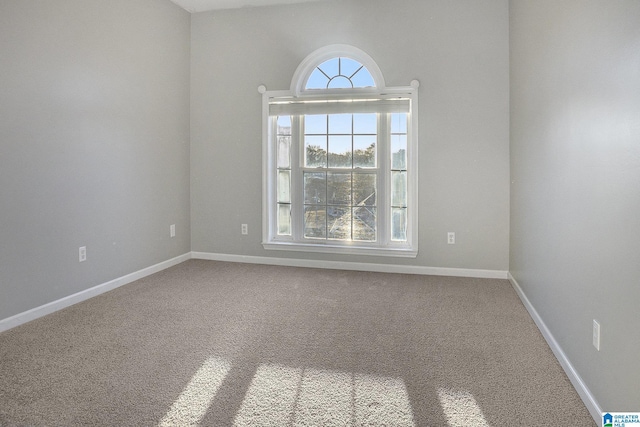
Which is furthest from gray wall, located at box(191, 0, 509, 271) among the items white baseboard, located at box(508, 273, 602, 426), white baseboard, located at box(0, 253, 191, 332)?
white baseboard, located at box(508, 273, 602, 426)

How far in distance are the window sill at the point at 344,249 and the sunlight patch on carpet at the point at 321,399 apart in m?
2.08

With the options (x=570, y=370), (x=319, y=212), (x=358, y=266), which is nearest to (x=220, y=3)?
(x=319, y=212)

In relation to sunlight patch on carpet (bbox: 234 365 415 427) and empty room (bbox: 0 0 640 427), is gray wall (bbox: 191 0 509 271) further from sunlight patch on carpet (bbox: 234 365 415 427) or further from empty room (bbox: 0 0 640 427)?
sunlight patch on carpet (bbox: 234 365 415 427)

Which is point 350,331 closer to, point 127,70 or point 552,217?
→ point 552,217

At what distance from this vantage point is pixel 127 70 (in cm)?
349

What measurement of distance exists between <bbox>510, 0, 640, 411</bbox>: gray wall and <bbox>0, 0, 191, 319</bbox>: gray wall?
10.7ft

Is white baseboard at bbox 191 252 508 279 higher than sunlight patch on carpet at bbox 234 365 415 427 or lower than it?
higher

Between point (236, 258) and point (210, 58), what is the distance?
2.26 meters

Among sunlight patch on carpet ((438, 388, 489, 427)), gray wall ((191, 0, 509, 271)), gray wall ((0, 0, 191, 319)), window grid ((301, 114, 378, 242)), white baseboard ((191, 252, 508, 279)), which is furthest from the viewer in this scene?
window grid ((301, 114, 378, 242))

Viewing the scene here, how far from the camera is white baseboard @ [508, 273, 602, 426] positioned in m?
1.61

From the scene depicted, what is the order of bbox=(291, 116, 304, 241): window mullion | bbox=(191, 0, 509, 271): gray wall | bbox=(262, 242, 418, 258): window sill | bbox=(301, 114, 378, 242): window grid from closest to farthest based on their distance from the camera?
bbox=(191, 0, 509, 271): gray wall < bbox=(262, 242, 418, 258): window sill < bbox=(301, 114, 378, 242): window grid < bbox=(291, 116, 304, 241): window mullion

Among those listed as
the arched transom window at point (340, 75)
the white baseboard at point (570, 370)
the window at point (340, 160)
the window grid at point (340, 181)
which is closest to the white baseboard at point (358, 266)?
the window at point (340, 160)

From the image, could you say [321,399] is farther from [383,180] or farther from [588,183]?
[383,180]

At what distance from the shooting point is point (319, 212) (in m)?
4.24
